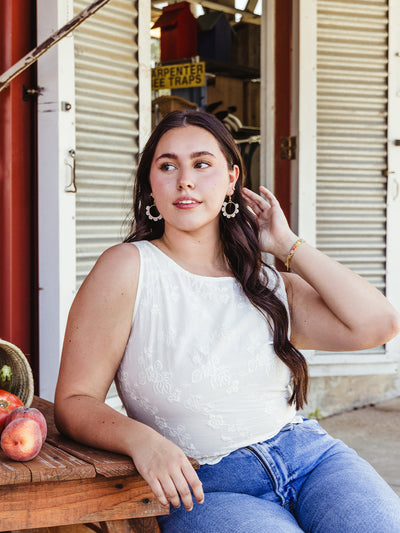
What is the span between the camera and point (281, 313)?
80.1 inches

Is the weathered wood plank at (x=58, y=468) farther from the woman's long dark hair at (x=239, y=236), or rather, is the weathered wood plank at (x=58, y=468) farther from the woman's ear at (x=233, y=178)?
the woman's ear at (x=233, y=178)

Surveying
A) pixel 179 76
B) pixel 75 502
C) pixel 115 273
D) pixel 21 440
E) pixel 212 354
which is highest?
pixel 179 76

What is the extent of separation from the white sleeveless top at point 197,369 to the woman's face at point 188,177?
144mm

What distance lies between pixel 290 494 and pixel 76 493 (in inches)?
23.3

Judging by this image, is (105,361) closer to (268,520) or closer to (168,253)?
(168,253)

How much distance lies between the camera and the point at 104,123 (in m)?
3.73

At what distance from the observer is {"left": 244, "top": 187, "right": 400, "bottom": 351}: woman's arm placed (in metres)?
2.07

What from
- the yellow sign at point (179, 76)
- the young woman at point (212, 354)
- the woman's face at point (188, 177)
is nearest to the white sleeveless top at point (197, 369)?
the young woman at point (212, 354)

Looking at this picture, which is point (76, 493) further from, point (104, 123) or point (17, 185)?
point (104, 123)

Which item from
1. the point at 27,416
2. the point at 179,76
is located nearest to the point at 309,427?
the point at 27,416

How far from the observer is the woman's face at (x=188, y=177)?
199 cm

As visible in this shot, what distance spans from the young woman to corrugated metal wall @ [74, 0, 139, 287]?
150 centimetres

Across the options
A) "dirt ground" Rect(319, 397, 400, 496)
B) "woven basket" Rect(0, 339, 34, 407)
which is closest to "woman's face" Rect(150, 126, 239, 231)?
"woven basket" Rect(0, 339, 34, 407)

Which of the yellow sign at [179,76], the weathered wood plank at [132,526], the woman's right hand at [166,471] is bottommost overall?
the weathered wood plank at [132,526]
